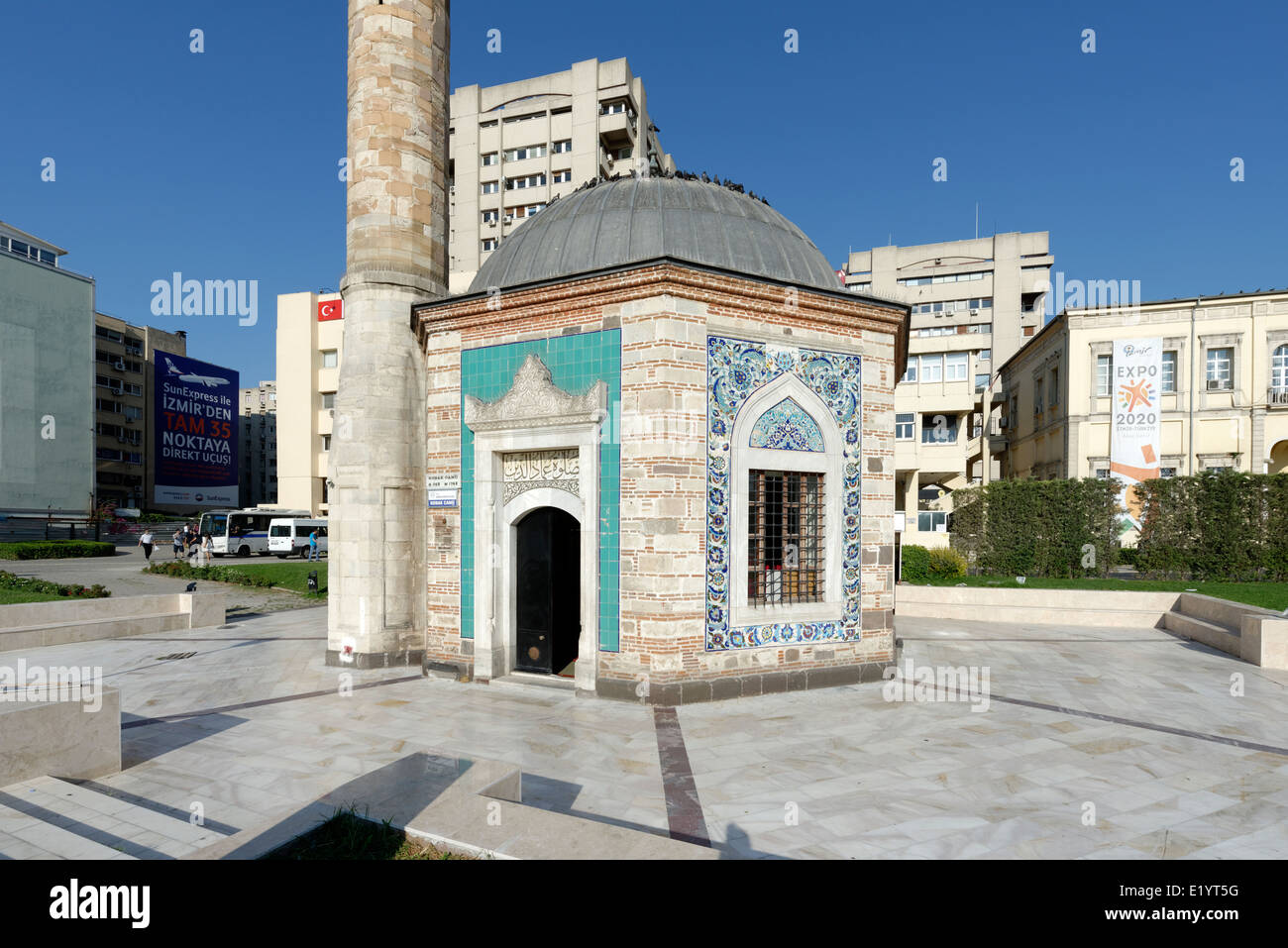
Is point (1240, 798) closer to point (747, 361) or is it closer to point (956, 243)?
point (747, 361)

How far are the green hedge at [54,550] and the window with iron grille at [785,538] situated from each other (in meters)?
37.0

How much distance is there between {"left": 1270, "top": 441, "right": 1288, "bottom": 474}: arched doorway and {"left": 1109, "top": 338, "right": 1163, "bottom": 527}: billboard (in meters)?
4.55

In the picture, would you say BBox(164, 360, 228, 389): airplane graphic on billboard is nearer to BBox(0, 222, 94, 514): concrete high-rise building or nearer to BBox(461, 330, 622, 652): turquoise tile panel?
BBox(0, 222, 94, 514): concrete high-rise building

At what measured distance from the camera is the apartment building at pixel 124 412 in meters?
62.3

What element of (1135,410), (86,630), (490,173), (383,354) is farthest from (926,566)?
(490,173)

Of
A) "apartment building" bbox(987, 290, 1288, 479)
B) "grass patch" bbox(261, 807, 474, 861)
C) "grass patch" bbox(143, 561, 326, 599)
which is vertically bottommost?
"grass patch" bbox(143, 561, 326, 599)

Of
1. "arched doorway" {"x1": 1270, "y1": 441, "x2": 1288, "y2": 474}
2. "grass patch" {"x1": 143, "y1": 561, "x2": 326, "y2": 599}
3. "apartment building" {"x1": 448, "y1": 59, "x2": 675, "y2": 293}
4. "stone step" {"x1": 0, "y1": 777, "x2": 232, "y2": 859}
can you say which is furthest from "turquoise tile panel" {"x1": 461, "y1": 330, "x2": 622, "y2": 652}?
"apartment building" {"x1": 448, "y1": 59, "x2": 675, "y2": 293}

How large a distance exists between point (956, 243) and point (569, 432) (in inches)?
1850

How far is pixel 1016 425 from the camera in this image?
118 ft

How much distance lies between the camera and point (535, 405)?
10680 millimetres

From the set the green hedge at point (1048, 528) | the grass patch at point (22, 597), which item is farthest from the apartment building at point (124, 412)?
the green hedge at point (1048, 528)

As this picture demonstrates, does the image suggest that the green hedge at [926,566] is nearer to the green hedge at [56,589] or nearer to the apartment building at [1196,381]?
the apartment building at [1196,381]

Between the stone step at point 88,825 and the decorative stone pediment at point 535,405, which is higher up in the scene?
the decorative stone pediment at point 535,405

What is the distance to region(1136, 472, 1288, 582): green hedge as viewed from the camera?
2017 cm
